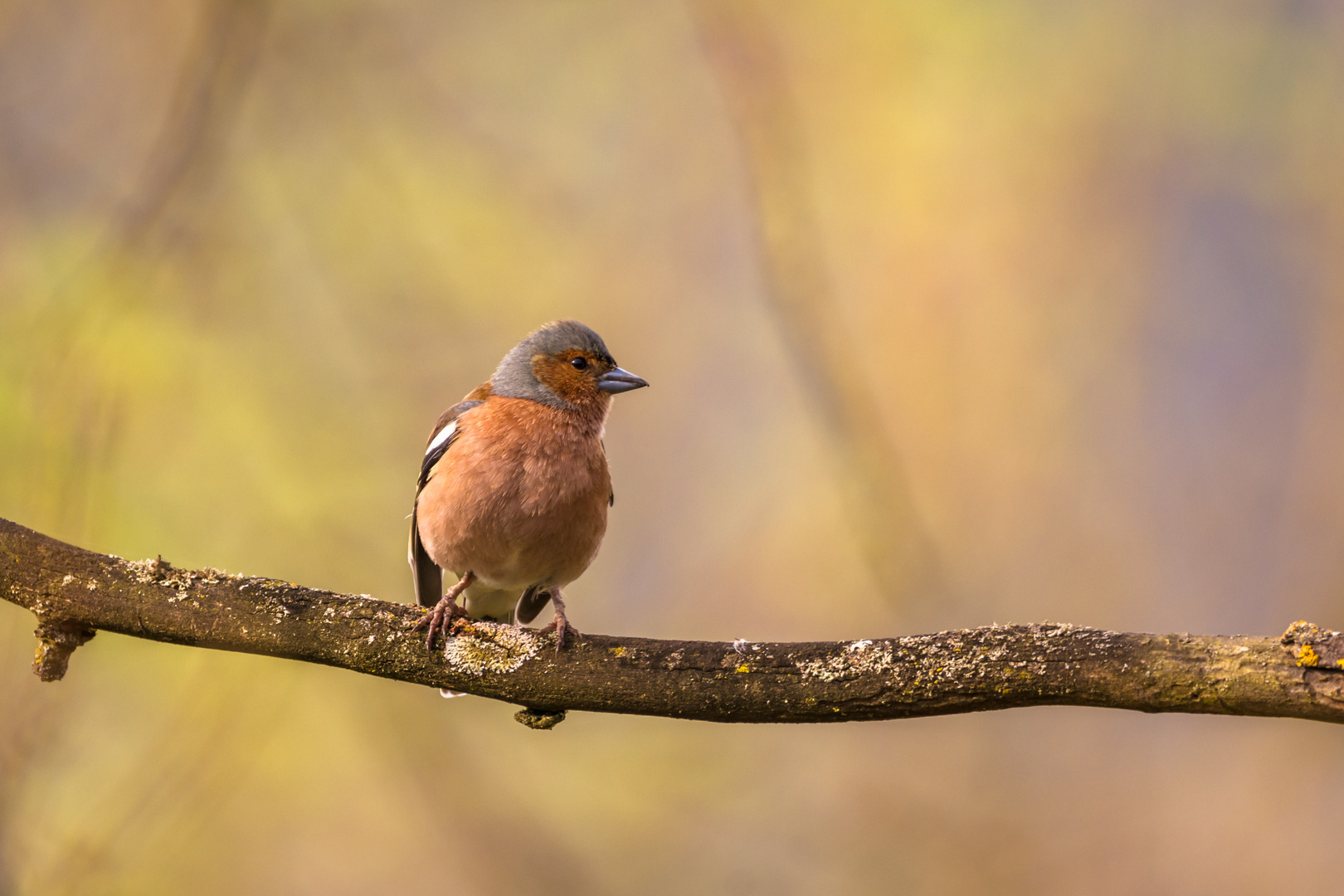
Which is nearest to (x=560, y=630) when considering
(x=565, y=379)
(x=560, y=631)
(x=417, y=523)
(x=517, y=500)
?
(x=560, y=631)

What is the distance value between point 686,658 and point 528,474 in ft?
4.90

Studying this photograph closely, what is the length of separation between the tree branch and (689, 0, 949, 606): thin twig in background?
359 centimetres

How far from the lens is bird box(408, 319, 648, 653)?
455cm

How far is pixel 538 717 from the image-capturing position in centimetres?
361

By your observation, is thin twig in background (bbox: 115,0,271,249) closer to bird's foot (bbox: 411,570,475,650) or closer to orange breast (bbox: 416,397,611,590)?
orange breast (bbox: 416,397,611,590)

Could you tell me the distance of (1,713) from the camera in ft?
17.9

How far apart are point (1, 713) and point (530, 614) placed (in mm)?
2775

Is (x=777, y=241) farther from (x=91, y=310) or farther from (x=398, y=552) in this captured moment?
(x=91, y=310)

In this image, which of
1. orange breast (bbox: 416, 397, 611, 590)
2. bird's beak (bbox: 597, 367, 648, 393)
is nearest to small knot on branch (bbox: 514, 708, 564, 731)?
orange breast (bbox: 416, 397, 611, 590)

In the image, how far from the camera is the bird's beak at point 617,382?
16.8 feet

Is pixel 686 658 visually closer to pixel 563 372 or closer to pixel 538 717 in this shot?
pixel 538 717

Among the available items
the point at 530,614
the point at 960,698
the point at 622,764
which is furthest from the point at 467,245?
the point at 960,698

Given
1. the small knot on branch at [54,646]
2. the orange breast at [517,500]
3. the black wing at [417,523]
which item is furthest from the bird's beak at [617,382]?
the small knot on branch at [54,646]

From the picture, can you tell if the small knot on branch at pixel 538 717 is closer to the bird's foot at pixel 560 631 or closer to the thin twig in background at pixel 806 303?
the bird's foot at pixel 560 631
